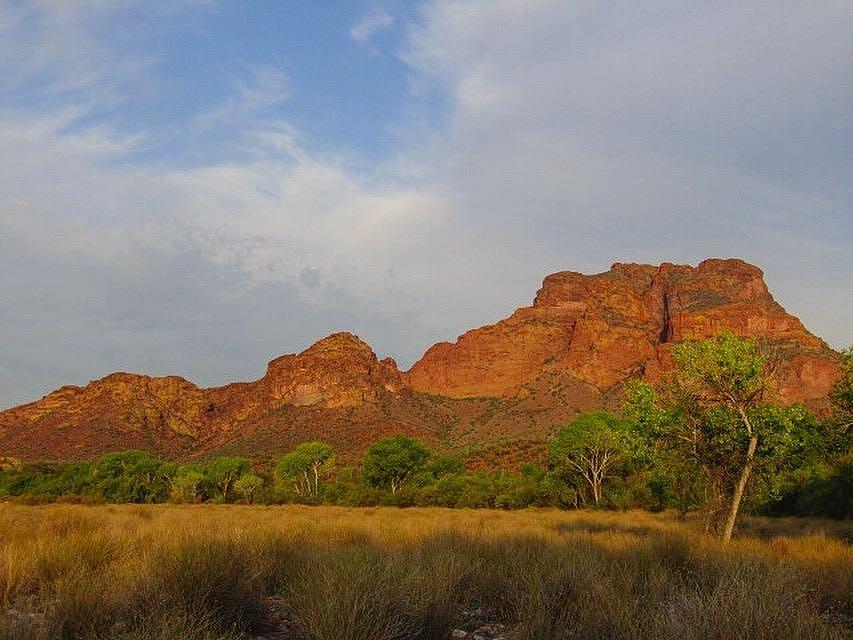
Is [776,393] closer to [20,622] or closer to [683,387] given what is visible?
[683,387]

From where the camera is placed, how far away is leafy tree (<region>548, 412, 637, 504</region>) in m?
49.4

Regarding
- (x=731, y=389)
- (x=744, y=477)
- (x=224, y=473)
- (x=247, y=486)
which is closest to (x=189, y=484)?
(x=224, y=473)

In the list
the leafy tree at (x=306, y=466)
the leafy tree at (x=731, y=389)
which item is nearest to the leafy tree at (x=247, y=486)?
the leafy tree at (x=306, y=466)

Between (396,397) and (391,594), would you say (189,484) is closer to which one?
(391,594)

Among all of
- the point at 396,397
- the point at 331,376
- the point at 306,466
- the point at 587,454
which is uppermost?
the point at 331,376

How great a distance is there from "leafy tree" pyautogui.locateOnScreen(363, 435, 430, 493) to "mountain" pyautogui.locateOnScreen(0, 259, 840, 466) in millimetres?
19026

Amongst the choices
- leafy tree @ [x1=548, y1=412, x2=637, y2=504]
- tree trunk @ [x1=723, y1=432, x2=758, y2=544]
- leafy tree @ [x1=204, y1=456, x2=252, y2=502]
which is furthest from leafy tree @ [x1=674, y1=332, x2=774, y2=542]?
leafy tree @ [x1=204, y1=456, x2=252, y2=502]

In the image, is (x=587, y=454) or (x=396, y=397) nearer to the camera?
(x=587, y=454)

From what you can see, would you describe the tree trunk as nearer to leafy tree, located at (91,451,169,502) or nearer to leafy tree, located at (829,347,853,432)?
leafy tree, located at (829,347,853,432)

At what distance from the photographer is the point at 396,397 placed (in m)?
163

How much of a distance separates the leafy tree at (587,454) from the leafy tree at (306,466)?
3230 centimetres

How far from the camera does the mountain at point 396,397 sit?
128875mm

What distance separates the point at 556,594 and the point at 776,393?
1180 centimetres

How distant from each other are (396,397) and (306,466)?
87.6m
